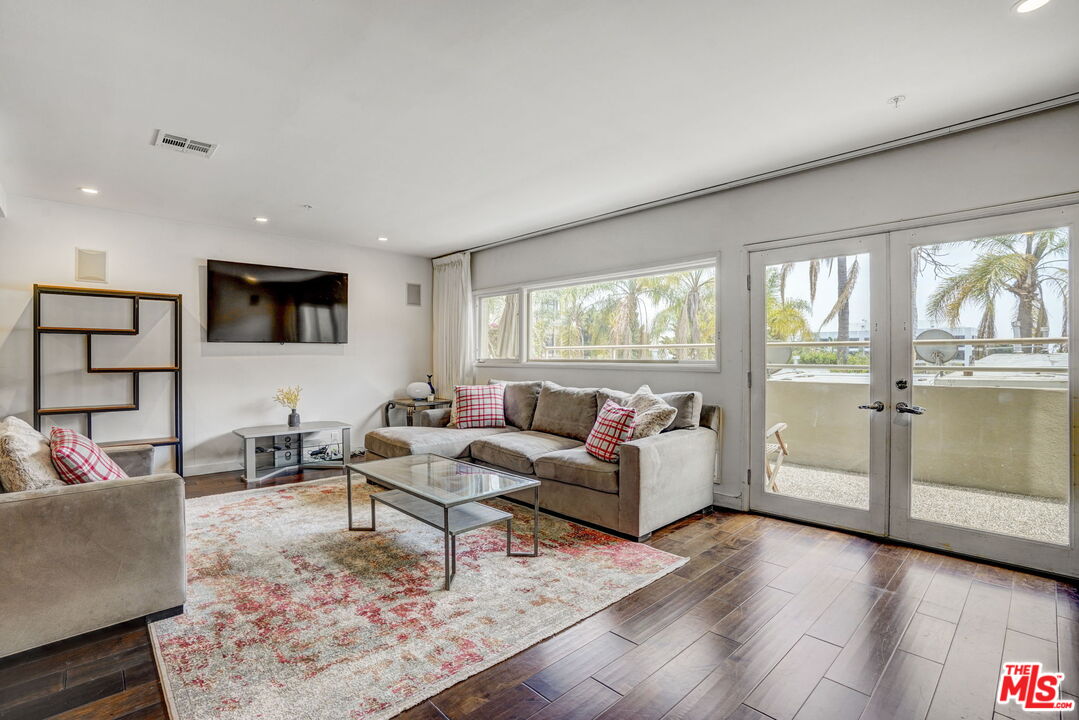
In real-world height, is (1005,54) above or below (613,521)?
above

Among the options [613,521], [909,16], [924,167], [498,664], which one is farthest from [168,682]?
[924,167]

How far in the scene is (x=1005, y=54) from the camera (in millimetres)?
2129

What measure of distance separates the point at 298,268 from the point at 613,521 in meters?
4.19

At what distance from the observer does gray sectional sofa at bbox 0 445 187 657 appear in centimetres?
185

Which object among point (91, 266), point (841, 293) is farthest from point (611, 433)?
point (91, 266)

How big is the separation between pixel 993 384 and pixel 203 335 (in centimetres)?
604

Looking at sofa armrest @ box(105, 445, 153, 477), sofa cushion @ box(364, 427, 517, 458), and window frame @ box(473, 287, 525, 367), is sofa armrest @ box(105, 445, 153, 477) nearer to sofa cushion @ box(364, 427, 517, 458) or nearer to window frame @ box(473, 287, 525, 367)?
sofa cushion @ box(364, 427, 517, 458)

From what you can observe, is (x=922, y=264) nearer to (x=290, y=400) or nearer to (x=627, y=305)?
(x=627, y=305)

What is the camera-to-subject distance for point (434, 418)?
17.1 feet

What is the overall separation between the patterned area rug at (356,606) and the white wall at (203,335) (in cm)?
164

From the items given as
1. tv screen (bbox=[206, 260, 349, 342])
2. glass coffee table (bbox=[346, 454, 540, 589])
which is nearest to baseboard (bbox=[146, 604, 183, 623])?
glass coffee table (bbox=[346, 454, 540, 589])

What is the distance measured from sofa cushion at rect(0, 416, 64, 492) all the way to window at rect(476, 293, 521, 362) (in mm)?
3960

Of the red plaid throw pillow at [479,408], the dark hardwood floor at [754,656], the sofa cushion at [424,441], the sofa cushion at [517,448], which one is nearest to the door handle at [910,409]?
the dark hardwood floor at [754,656]

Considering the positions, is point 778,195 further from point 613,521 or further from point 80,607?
point 80,607
